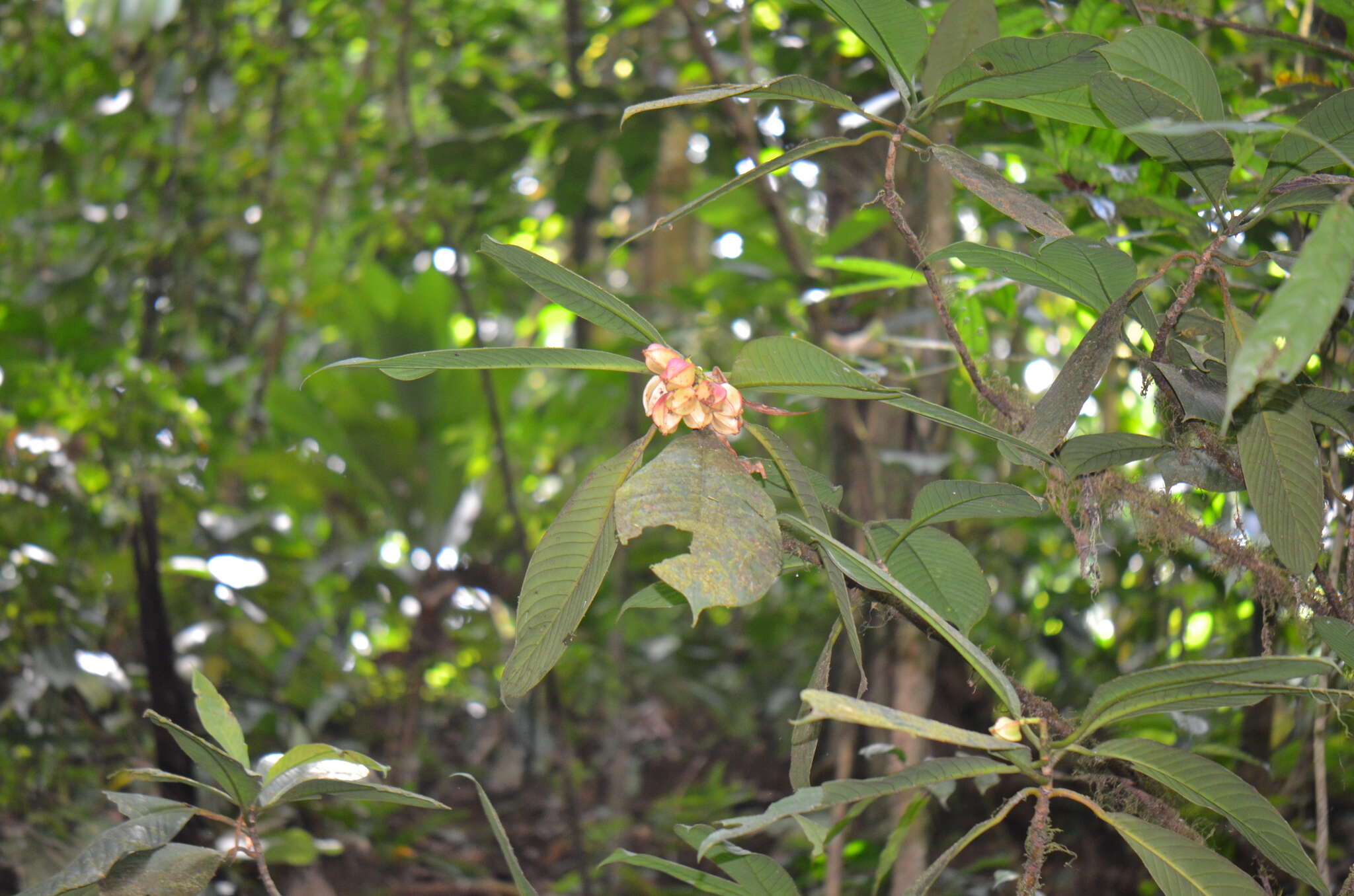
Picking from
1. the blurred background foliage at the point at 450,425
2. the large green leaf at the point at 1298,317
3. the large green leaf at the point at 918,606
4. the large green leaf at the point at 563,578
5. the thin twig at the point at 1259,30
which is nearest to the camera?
A: the large green leaf at the point at 1298,317

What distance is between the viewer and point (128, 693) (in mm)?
1651

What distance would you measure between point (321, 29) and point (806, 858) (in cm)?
217

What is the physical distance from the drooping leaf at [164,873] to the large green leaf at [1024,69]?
0.63 m

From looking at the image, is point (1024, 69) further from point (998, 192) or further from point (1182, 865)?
point (1182, 865)

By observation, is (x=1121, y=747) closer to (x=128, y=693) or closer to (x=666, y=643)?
(x=128, y=693)

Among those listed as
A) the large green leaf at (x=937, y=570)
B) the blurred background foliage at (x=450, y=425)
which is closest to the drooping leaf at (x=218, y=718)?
the large green leaf at (x=937, y=570)

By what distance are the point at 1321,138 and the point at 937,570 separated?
1.09 ft

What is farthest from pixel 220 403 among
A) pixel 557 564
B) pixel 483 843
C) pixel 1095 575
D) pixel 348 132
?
pixel 1095 575

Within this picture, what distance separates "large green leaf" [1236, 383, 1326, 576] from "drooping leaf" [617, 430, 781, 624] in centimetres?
29

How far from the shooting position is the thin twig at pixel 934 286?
0.55 meters

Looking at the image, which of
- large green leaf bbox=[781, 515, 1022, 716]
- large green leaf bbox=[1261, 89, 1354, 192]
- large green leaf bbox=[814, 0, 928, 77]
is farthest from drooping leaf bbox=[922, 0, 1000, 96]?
large green leaf bbox=[781, 515, 1022, 716]

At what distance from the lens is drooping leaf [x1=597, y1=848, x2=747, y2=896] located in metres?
0.57

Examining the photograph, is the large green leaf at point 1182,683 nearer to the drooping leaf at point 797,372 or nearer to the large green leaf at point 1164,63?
the drooping leaf at point 797,372

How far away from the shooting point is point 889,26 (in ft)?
1.87
